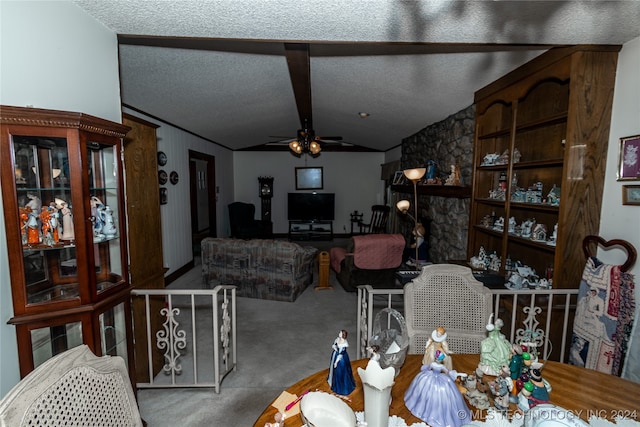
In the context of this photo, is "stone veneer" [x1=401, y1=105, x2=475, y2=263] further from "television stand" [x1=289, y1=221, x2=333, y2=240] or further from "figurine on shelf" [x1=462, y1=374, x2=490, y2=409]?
"television stand" [x1=289, y1=221, x2=333, y2=240]

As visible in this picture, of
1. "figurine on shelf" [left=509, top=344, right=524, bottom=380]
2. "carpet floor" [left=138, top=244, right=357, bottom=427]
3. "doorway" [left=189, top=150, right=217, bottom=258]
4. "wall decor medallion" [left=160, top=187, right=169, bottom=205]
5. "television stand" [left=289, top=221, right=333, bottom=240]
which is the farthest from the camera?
"television stand" [left=289, top=221, right=333, bottom=240]

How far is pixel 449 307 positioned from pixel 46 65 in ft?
7.59

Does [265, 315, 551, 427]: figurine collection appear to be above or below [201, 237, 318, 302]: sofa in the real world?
above

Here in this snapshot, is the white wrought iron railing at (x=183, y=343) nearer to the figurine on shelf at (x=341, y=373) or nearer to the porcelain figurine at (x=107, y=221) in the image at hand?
the porcelain figurine at (x=107, y=221)

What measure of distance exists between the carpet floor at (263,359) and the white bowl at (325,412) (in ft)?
4.61

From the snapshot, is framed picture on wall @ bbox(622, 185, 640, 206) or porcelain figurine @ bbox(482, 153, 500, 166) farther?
porcelain figurine @ bbox(482, 153, 500, 166)

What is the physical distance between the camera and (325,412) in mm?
887

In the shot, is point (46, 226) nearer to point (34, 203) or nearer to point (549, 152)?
point (34, 203)

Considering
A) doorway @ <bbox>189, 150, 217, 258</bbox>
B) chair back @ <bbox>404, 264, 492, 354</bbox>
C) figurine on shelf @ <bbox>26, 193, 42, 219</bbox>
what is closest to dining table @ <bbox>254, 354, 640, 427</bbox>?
chair back @ <bbox>404, 264, 492, 354</bbox>

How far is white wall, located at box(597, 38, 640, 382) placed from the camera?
189cm

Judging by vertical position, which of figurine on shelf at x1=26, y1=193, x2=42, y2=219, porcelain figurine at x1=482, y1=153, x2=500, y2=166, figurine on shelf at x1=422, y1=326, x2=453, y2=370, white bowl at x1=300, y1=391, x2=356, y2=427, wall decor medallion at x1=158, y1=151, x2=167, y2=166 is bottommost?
white bowl at x1=300, y1=391, x2=356, y2=427

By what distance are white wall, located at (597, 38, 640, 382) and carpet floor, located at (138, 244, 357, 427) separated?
2.17 metres

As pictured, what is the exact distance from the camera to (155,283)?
263 cm

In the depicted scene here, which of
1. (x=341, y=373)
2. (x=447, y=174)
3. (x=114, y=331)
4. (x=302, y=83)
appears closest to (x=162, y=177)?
(x=302, y=83)
